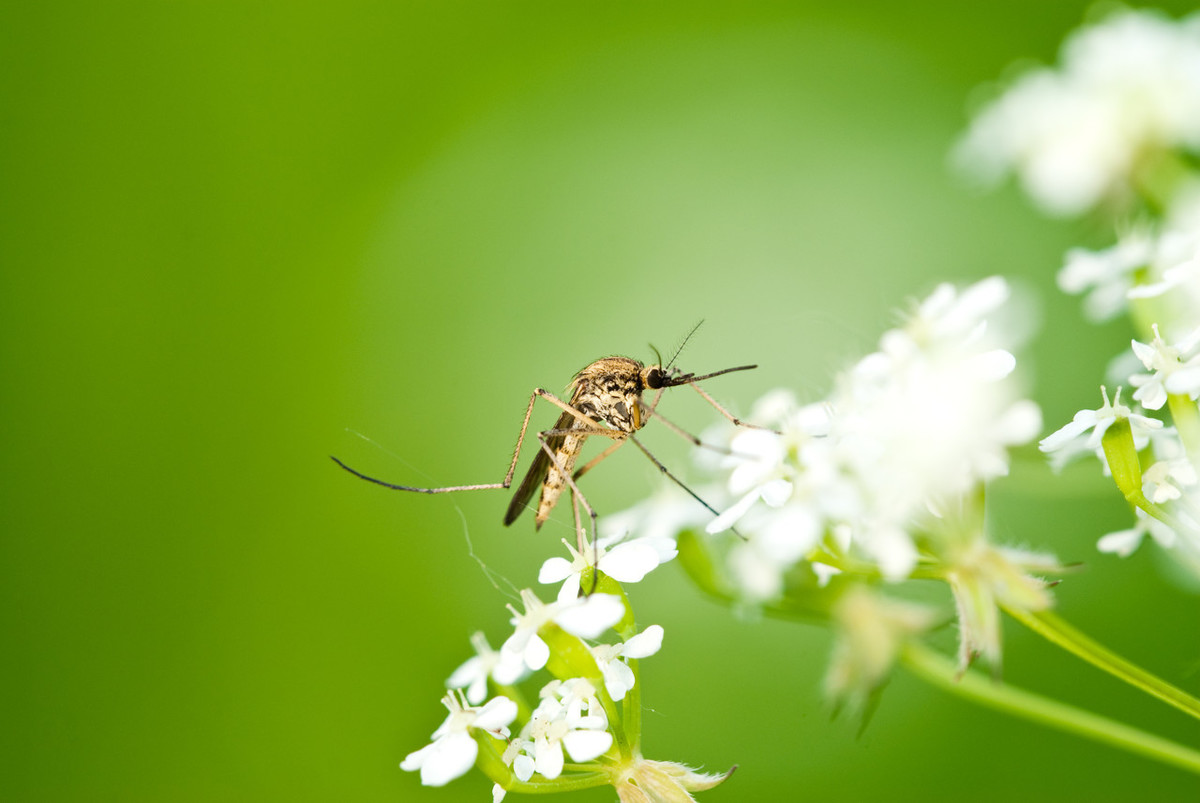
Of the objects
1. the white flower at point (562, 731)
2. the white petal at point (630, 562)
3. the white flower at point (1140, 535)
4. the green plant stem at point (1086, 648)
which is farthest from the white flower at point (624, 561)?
the white flower at point (1140, 535)

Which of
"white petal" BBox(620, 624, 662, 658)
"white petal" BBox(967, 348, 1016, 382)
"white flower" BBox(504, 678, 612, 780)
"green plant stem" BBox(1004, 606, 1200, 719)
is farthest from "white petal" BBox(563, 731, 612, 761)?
"white petal" BBox(967, 348, 1016, 382)

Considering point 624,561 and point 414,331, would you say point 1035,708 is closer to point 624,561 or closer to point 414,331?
point 624,561

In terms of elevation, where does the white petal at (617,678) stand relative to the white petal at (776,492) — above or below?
below

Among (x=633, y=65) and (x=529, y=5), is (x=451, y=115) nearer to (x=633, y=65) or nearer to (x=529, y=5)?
(x=529, y=5)

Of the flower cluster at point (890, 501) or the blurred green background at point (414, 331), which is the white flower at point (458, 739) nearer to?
the flower cluster at point (890, 501)

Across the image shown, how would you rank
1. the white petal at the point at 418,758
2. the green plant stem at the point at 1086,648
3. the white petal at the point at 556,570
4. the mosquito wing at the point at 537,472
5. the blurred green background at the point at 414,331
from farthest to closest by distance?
the blurred green background at the point at 414,331, the mosquito wing at the point at 537,472, the white petal at the point at 556,570, the white petal at the point at 418,758, the green plant stem at the point at 1086,648

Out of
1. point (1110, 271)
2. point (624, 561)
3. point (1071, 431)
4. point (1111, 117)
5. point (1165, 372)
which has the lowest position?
point (624, 561)

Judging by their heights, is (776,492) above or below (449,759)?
above

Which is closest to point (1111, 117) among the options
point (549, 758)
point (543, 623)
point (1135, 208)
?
point (1135, 208)
